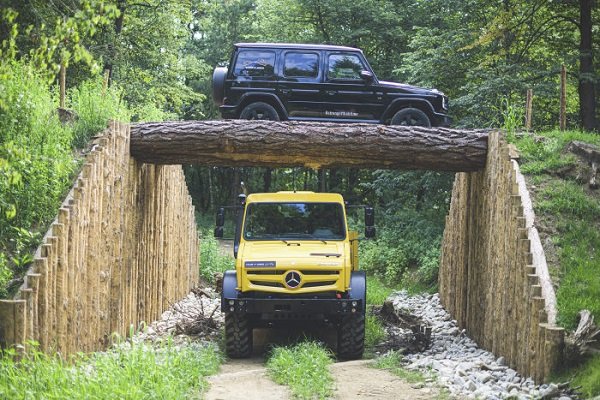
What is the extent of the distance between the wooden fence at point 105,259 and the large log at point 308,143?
0.72 m

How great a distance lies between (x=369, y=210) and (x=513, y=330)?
9.72 feet

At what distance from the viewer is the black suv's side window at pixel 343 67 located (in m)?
15.3

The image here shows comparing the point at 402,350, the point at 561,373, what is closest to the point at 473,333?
the point at 402,350

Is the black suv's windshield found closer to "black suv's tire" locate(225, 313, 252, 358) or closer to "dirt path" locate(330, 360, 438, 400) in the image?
"black suv's tire" locate(225, 313, 252, 358)

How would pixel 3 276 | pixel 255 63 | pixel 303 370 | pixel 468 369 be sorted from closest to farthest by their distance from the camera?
pixel 3 276, pixel 303 370, pixel 468 369, pixel 255 63

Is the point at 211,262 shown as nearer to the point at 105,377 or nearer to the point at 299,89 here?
the point at 299,89

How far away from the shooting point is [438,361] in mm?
11172

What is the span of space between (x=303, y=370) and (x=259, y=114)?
6424 mm

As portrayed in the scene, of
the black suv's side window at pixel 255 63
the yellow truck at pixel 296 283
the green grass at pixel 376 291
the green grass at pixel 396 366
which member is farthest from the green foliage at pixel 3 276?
the green grass at pixel 376 291

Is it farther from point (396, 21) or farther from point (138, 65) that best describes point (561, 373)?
point (396, 21)

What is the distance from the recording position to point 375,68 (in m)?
30.3

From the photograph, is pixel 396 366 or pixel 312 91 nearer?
pixel 396 366

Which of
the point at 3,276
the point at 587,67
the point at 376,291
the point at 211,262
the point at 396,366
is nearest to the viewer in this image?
the point at 3,276

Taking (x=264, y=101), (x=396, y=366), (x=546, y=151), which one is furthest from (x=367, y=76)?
(x=396, y=366)
